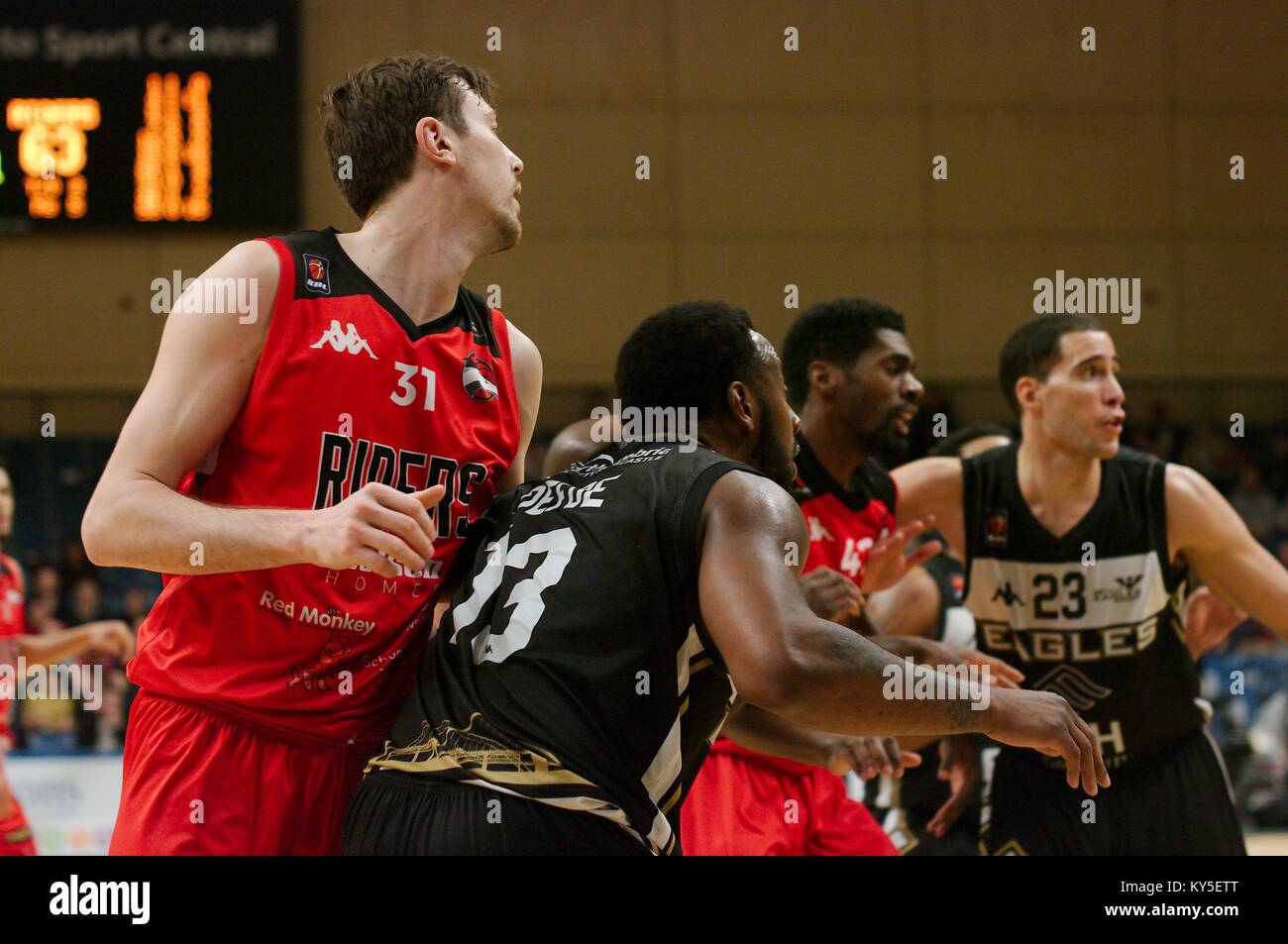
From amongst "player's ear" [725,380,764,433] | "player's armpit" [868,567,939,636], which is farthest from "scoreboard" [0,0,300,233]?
"player's ear" [725,380,764,433]

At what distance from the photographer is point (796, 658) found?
6.56ft

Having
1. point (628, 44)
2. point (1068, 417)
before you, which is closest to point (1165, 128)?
point (628, 44)

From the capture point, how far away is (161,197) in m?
9.21

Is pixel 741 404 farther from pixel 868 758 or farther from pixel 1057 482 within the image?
pixel 1057 482

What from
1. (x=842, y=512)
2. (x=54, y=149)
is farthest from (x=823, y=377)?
(x=54, y=149)

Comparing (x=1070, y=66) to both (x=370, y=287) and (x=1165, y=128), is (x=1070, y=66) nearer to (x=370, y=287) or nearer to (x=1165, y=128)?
(x=1165, y=128)

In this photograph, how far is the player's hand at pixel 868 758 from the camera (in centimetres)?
310

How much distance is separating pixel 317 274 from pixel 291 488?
0.39m

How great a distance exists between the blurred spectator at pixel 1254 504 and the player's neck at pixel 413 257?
8.40m

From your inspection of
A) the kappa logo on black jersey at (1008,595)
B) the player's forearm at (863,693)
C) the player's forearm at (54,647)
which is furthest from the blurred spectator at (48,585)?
the player's forearm at (863,693)

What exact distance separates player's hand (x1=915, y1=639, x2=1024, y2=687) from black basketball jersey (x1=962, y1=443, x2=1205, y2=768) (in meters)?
0.67

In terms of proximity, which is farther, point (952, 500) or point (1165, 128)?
point (1165, 128)

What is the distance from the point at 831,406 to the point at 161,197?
6223 mm

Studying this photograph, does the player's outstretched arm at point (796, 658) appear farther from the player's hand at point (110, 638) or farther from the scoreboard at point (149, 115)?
the scoreboard at point (149, 115)
